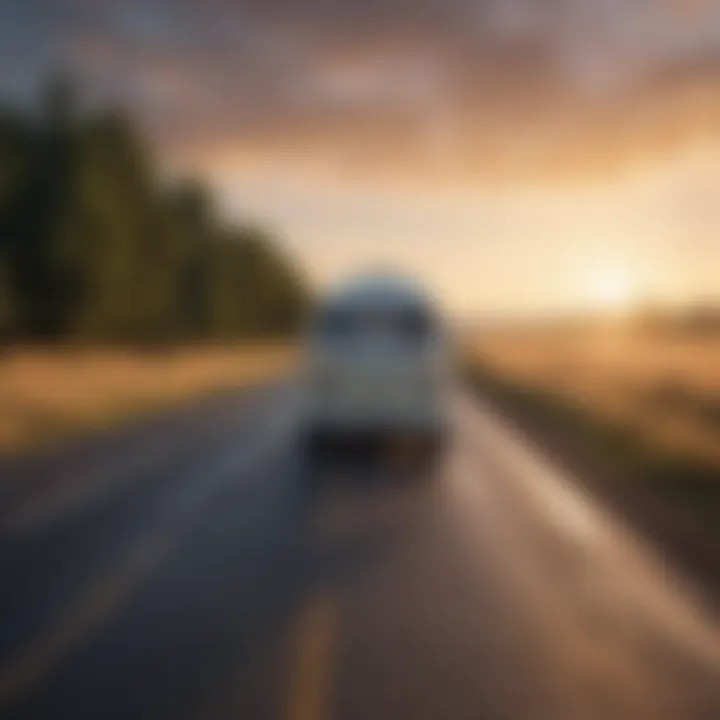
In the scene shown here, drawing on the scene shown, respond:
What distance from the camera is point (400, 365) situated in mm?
16891

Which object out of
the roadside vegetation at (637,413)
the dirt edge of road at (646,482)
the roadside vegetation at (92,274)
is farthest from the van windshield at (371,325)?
the roadside vegetation at (92,274)

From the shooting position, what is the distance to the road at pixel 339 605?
606 centimetres

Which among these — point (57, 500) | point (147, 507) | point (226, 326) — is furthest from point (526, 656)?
point (226, 326)

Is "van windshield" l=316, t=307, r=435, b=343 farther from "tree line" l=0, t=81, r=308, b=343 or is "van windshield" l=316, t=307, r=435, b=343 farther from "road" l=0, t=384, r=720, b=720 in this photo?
"tree line" l=0, t=81, r=308, b=343

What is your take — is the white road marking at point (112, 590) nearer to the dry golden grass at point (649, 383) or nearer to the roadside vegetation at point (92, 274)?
the dry golden grass at point (649, 383)

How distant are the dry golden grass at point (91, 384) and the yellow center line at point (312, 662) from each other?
46.9ft

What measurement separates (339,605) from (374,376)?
876 centimetres

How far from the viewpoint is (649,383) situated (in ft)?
122

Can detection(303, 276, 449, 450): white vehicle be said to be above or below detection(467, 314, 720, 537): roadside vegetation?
above

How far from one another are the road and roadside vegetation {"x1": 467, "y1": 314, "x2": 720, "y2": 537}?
51.1 inches

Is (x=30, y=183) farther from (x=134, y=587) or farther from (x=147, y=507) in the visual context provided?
(x=134, y=587)

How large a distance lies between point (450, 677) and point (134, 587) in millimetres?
3140

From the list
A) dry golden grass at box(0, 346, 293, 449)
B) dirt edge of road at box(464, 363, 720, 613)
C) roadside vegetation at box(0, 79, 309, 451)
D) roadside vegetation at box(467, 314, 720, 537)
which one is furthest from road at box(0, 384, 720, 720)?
roadside vegetation at box(0, 79, 309, 451)

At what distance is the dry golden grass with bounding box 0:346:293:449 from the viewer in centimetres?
2669
